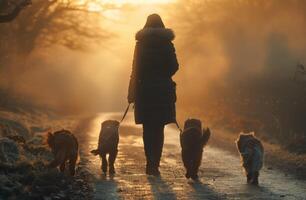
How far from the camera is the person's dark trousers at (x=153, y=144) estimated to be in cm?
1206

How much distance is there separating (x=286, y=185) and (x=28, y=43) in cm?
2972

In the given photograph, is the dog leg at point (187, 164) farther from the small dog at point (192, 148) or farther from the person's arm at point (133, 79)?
the person's arm at point (133, 79)

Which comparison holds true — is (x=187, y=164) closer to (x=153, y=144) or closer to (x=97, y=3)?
(x=153, y=144)

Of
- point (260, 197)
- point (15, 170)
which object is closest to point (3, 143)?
point (15, 170)

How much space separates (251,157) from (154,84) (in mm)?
2235

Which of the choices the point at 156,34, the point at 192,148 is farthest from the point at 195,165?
the point at 156,34

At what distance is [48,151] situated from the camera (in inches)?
560

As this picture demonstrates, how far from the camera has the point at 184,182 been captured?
36.5ft

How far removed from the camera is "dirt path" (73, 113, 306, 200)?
971 centimetres

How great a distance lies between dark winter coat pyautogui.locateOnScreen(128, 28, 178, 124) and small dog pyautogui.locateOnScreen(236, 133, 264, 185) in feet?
5.06

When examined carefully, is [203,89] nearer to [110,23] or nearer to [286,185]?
[110,23]

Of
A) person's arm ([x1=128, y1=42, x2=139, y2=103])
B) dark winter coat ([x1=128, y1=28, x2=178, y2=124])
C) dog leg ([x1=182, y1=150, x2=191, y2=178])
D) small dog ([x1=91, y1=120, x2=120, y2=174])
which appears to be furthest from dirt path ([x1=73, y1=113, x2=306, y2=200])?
person's arm ([x1=128, y1=42, x2=139, y2=103])

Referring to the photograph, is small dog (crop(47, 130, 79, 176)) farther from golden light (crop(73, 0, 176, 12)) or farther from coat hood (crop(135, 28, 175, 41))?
golden light (crop(73, 0, 176, 12))

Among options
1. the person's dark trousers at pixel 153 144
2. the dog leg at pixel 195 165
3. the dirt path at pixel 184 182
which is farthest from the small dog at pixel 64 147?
the dog leg at pixel 195 165
